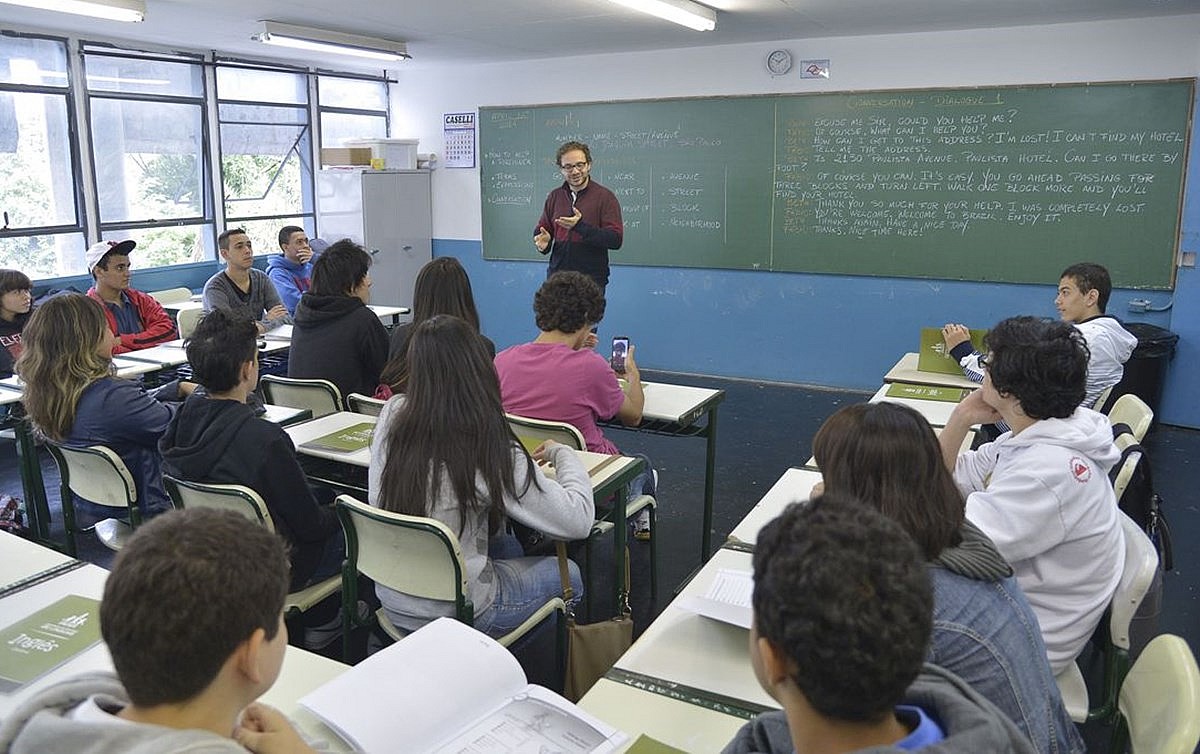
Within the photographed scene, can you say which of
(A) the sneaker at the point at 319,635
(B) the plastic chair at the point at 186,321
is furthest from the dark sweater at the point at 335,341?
(B) the plastic chair at the point at 186,321

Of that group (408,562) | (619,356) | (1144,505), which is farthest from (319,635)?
(1144,505)

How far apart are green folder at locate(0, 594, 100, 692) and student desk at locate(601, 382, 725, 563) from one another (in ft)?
6.84

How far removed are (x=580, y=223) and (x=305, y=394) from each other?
7.53 feet

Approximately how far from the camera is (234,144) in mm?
7562

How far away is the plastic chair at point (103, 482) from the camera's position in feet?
9.41

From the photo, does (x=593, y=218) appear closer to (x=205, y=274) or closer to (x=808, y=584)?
(x=205, y=274)

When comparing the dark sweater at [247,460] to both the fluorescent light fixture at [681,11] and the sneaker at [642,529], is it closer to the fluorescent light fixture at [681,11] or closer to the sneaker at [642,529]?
the sneaker at [642,529]

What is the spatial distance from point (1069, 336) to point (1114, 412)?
1562mm

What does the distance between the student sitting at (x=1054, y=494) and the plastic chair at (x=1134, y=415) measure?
1090mm

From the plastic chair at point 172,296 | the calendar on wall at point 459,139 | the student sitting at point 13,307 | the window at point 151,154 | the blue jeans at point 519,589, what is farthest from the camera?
the calendar on wall at point 459,139

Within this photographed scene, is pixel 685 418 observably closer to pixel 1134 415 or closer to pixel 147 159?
pixel 1134 415

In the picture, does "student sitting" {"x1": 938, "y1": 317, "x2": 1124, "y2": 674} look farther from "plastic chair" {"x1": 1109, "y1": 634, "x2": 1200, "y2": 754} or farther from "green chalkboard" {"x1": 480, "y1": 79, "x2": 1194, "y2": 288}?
"green chalkboard" {"x1": 480, "y1": 79, "x2": 1194, "y2": 288}

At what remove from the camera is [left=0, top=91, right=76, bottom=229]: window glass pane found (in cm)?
613

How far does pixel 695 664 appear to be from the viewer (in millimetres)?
1682
